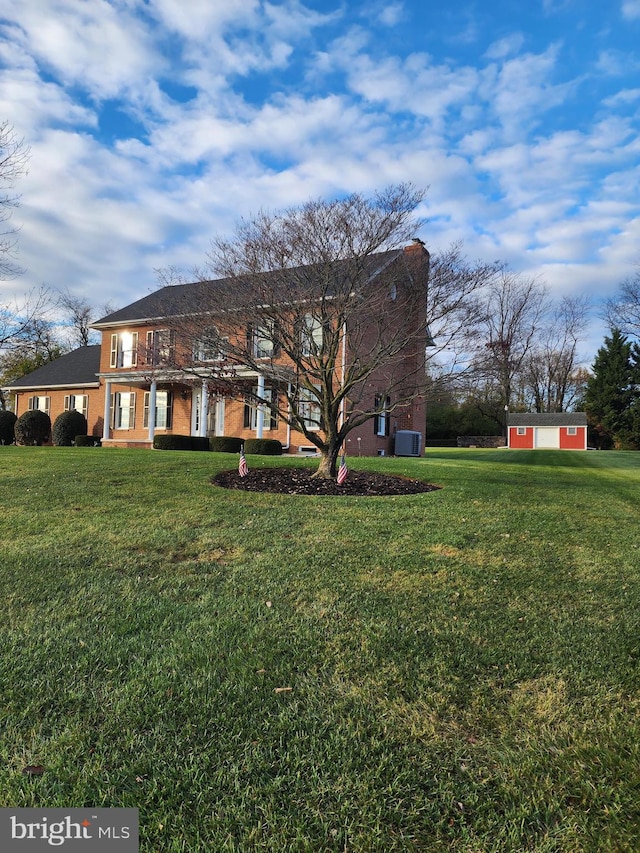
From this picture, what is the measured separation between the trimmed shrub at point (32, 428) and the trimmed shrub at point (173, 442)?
362 inches

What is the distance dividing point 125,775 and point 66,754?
0.33 m

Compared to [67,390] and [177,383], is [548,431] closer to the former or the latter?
[177,383]

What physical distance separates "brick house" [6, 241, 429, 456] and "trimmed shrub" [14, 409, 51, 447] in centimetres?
212

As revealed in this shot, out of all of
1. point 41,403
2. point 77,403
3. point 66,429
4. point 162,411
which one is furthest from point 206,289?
point 41,403

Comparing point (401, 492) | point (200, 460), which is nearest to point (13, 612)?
point (401, 492)

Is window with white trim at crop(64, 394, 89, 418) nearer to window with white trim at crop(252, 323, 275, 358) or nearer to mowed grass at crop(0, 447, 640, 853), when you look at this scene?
window with white trim at crop(252, 323, 275, 358)

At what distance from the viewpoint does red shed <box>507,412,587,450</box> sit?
4094 centimetres

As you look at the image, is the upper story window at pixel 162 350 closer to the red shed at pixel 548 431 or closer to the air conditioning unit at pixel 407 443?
the air conditioning unit at pixel 407 443

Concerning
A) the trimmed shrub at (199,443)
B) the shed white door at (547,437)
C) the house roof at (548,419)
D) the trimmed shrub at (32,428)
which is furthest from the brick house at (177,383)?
the shed white door at (547,437)

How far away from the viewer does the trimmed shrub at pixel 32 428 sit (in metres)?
24.9

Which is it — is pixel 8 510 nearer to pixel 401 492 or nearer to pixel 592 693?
pixel 401 492

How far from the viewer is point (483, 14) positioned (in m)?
8.08

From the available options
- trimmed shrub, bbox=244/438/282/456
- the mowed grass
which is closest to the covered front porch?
trimmed shrub, bbox=244/438/282/456

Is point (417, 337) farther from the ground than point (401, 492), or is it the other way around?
point (417, 337)
